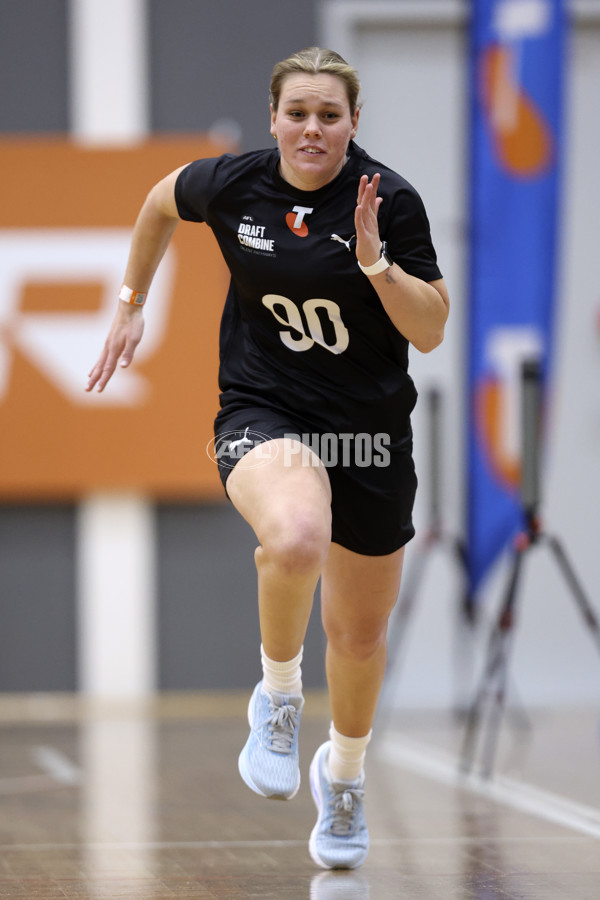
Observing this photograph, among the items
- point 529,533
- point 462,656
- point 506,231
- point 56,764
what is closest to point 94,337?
point 506,231

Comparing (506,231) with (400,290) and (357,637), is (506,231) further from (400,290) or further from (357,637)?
(400,290)

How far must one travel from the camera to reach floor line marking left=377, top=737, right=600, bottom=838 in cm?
338

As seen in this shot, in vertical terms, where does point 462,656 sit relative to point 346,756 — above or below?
below

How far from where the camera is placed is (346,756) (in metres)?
2.79

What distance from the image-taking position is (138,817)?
3447mm

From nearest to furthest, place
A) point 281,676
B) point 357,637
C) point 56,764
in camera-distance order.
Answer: point 281,676, point 357,637, point 56,764

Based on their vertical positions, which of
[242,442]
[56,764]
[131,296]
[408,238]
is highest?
[408,238]

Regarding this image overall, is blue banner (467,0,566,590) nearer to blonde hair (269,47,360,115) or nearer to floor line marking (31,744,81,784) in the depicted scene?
floor line marking (31,744,81,784)

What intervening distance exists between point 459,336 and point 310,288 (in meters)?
3.98

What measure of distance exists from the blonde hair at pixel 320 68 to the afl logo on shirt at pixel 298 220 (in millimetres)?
218

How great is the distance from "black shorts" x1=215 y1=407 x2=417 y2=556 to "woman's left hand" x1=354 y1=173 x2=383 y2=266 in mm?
412

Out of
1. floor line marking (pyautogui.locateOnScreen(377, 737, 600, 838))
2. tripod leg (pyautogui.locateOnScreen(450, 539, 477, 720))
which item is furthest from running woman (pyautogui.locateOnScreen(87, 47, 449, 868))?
tripod leg (pyautogui.locateOnScreen(450, 539, 477, 720))

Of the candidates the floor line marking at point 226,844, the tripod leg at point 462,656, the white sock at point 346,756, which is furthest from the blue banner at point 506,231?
the white sock at point 346,756

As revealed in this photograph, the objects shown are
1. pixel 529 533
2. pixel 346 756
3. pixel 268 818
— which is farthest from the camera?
pixel 529 533
